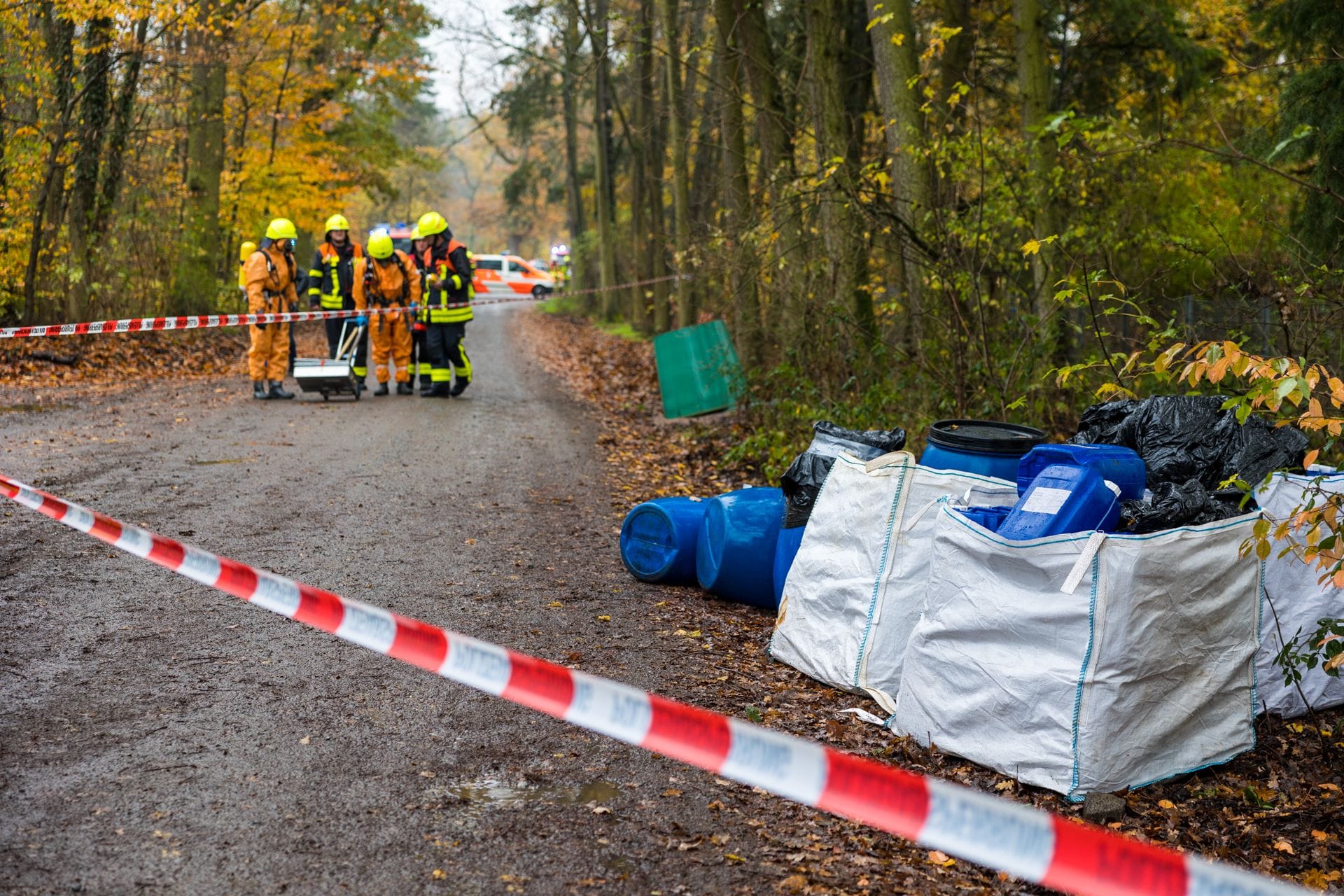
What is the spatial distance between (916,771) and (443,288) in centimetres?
964

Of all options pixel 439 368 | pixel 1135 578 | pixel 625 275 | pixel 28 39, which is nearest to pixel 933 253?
pixel 1135 578

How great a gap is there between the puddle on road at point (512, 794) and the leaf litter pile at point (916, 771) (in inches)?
16.1

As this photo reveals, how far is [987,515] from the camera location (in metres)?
4.52

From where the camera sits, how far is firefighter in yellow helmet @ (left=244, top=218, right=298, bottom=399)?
1260 centimetres

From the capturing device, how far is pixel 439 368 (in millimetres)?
13445

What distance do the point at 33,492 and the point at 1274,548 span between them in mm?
5085

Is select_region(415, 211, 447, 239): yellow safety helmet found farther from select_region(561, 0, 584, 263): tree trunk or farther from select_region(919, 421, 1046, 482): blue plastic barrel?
select_region(919, 421, 1046, 482): blue plastic barrel

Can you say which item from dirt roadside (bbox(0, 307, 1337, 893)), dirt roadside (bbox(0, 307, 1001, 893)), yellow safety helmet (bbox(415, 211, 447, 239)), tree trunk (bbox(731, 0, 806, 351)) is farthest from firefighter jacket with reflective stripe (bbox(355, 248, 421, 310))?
dirt roadside (bbox(0, 307, 1001, 893))

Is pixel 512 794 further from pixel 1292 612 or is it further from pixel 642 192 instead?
pixel 642 192

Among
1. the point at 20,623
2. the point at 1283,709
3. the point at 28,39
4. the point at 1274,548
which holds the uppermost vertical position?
the point at 28,39

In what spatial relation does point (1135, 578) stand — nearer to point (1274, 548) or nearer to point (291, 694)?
point (1274, 548)

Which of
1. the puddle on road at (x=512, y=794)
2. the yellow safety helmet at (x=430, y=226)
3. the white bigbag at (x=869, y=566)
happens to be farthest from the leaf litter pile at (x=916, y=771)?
the yellow safety helmet at (x=430, y=226)

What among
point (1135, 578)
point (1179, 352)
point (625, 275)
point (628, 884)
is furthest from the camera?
point (625, 275)

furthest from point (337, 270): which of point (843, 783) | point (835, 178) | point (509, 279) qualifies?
point (509, 279)
